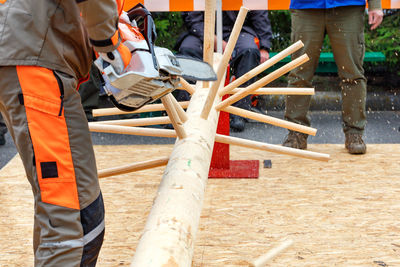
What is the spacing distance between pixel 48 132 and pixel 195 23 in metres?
3.95

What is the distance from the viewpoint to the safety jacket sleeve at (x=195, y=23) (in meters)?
5.40

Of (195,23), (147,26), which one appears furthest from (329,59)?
(147,26)

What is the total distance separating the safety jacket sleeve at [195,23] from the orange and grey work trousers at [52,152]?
3.76 m

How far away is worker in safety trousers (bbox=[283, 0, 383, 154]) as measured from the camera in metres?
4.05

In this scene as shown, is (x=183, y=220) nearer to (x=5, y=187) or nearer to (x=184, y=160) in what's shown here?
(x=184, y=160)

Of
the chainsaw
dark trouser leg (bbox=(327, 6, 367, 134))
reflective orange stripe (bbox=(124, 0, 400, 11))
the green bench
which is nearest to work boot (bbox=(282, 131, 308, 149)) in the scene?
dark trouser leg (bbox=(327, 6, 367, 134))

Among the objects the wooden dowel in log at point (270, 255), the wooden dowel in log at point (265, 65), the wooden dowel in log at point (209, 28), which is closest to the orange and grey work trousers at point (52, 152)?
the wooden dowel in log at point (270, 255)

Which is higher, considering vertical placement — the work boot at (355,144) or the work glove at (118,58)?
the work glove at (118,58)

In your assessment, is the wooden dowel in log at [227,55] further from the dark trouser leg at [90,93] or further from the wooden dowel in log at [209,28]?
the dark trouser leg at [90,93]

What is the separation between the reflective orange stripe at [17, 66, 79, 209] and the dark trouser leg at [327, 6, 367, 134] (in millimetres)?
2876

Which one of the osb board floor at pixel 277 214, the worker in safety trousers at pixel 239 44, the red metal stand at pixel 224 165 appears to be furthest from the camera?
the worker in safety trousers at pixel 239 44

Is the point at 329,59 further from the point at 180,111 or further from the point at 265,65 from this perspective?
the point at 180,111

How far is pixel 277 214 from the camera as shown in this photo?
291 cm

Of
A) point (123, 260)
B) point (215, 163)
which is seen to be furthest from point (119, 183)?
point (123, 260)
